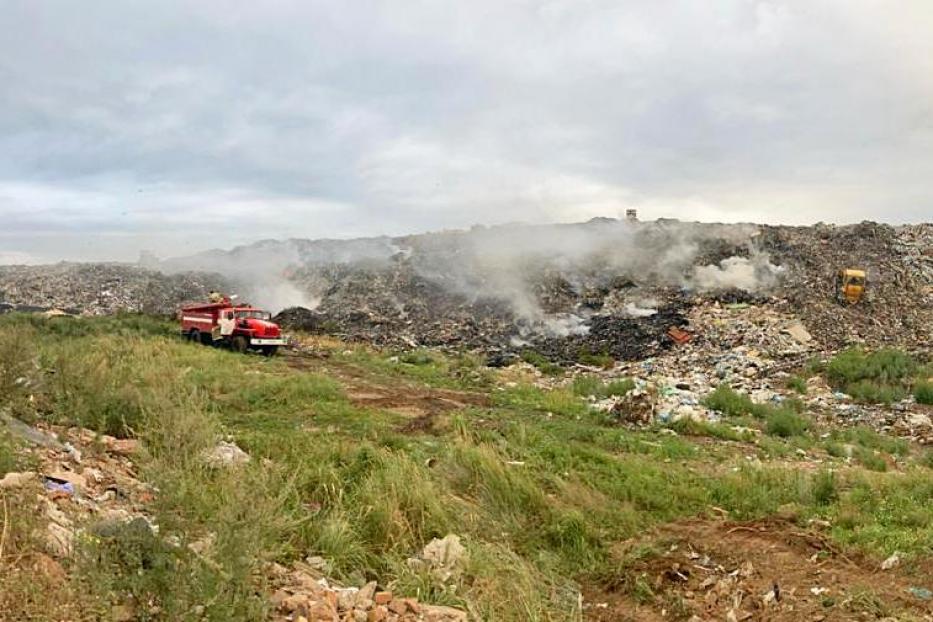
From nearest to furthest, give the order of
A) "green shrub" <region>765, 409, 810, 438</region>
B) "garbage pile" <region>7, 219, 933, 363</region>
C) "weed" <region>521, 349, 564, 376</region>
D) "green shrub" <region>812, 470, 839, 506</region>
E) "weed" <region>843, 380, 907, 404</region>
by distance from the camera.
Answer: "green shrub" <region>812, 470, 839, 506</region> < "green shrub" <region>765, 409, 810, 438</region> < "weed" <region>843, 380, 907, 404</region> < "weed" <region>521, 349, 564, 376</region> < "garbage pile" <region>7, 219, 933, 363</region>

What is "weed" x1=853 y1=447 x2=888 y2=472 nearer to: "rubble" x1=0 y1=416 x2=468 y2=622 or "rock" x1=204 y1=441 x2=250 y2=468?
"rubble" x1=0 y1=416 x2=468 y2=622

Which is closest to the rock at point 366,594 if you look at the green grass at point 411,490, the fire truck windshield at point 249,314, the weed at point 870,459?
the green grass at point 411,490

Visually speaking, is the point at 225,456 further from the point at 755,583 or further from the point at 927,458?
the point at 927,458

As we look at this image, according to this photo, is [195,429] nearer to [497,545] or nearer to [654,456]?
[497,545]

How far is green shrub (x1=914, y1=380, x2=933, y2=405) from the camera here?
12195mm

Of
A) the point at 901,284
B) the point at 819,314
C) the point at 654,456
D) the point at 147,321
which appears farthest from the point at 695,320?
the point at 147,321

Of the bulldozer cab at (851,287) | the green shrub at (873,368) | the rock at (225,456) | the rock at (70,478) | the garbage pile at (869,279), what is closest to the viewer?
the rock at (70,478)

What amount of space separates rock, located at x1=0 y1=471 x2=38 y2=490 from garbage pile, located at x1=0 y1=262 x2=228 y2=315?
26288mm

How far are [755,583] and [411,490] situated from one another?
96.8 inches

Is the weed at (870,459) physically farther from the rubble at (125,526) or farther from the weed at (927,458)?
the rubble at (125,526)

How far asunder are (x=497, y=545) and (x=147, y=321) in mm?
18473

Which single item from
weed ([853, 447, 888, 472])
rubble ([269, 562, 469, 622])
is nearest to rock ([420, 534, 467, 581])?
rubble ([269, 562, 469, 622])

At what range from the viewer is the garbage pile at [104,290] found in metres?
29.9

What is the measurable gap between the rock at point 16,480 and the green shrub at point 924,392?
44.2 feet
